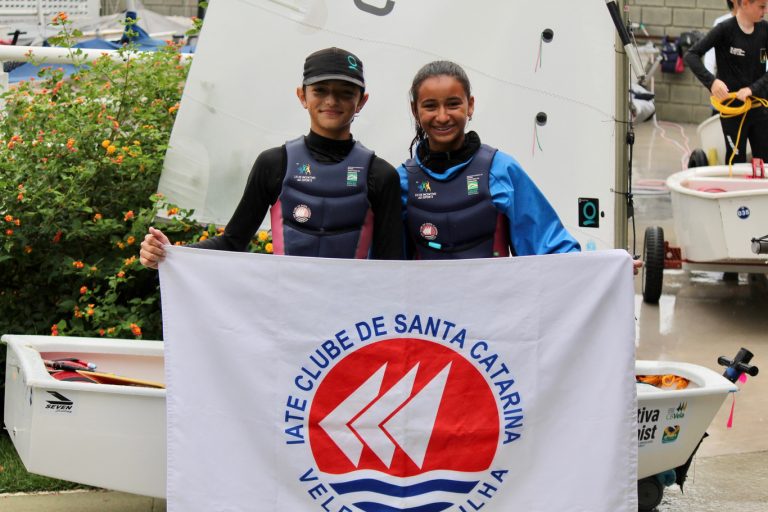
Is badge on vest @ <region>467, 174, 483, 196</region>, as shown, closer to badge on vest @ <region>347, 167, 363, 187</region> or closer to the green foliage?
badge on vest @ <region>347, 167, 363, 187</region>

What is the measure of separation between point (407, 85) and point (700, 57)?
3723 mm

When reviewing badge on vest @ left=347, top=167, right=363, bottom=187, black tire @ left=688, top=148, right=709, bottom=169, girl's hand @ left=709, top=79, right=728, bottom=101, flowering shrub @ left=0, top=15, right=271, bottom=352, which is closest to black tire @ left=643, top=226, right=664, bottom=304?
girl's hand @ left=709, top=79, right=728, bottom=101

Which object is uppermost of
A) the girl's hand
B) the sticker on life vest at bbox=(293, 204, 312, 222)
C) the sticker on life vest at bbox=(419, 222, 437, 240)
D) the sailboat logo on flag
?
the girl's hand

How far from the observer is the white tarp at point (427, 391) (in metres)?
3.77

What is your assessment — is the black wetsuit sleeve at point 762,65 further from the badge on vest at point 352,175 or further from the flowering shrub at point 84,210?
the badge on vest at point 352,175

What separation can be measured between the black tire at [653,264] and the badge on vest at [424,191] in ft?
13.7

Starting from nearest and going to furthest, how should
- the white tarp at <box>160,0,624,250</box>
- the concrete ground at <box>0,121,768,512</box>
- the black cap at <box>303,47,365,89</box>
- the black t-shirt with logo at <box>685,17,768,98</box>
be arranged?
the black cap at <box>303,47,365,89</box>, the concrete ground at <box>0,121,768,512</box>, the white tarp at <box>160,0,624,250</box>, the black t-shirt with logo at <box>685,17,768,98</box>

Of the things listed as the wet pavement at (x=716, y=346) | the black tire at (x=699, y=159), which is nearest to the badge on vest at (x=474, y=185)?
the wet pavement at (x=716, y=346)

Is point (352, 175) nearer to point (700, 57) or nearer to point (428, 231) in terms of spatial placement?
point (428, 231)

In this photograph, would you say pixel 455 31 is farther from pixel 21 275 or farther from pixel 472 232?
pixel 21 275

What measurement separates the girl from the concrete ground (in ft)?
5.20

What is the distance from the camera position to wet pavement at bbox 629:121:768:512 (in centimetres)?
520

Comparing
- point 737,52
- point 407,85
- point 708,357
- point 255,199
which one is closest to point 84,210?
point 407,85

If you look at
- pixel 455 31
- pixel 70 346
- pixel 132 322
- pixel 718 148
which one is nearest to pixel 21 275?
pixel 132 322
